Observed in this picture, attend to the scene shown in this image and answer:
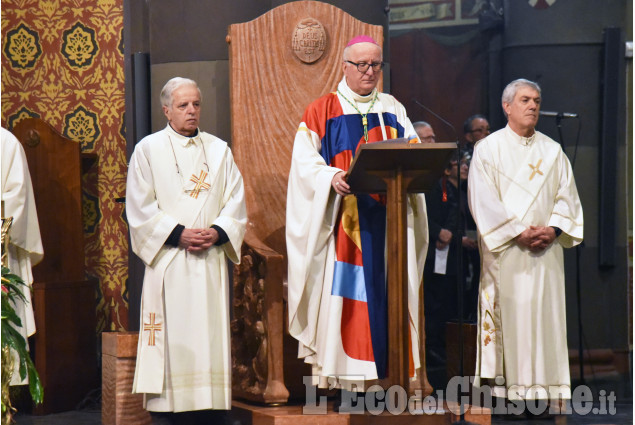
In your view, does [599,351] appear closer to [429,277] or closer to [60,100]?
[429,277]

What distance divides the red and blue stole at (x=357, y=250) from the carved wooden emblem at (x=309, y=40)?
76cm

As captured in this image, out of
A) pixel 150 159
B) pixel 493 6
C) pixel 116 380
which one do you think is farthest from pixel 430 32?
pixel 116 380

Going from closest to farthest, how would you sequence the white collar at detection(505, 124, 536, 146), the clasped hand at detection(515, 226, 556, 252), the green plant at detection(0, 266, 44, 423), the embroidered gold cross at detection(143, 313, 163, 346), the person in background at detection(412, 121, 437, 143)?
the green plant at detection(0, 266, 44, 423), the embroidered gold cross at detection(143, 313, 163, 346), the clasped hand at detection(515, 226, 556, 252), the white collar at detection(505, 124, 536, 146), the person in background at detection(412, 121, 437, 143)

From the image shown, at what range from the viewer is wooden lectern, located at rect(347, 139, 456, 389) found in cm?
473

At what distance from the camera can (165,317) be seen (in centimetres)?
554

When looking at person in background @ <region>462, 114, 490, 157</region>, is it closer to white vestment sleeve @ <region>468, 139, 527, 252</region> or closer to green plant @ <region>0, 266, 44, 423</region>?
white vestment sleeve @ <region>468, 139, 527, 252</region>

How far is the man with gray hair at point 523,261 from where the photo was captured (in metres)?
6.17

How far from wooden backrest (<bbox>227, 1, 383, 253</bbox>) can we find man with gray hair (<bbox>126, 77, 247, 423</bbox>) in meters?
0.49

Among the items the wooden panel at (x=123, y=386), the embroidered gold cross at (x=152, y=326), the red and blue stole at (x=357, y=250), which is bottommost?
the wooden panel at (x=123, y=386)

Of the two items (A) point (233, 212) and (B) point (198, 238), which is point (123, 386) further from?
(A) point (233, 212)

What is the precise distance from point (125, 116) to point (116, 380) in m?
2.16

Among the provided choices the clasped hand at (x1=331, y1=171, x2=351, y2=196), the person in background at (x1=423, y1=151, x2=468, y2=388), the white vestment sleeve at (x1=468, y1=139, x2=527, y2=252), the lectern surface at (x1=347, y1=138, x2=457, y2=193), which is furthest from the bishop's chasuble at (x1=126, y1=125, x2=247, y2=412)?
the person in background at (x1=423, y1=151, x2=468, y2=388)

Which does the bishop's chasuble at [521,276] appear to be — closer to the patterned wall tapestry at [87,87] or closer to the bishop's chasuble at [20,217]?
the patterned wall tapestry at [87,87]

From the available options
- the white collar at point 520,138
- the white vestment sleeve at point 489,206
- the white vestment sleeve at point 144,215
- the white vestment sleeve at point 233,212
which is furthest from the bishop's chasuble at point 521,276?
the white vestment sleeve at point 144,215
